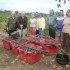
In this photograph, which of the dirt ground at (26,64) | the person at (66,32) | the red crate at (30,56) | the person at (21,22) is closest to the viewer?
the dirt ground at (26,64)

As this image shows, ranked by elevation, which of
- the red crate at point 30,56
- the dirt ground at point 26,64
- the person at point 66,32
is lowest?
the dirt ground at point 26,64

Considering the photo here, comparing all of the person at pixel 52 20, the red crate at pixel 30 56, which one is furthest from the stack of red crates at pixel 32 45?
the person at pixel 52 20

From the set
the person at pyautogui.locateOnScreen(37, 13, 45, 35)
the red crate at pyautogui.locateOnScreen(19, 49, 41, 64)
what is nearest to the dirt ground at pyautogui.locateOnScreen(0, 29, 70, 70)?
the red crate at pyautogui.locateOnScreen(19, 49, 41, 64)

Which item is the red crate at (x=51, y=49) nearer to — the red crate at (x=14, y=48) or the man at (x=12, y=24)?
the red crate at (x=14, y=48)

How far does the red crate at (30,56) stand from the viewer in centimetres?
937

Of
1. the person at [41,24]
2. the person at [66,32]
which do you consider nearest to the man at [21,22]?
the person at [41,24]

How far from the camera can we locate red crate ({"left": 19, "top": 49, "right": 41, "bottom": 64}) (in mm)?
9367

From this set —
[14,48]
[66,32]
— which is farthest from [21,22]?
[66,32]

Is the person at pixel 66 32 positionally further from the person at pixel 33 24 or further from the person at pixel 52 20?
the person at pixel 33 24

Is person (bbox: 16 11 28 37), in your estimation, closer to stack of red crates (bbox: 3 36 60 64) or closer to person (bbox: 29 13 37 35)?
person (bbox: 29 13 37 35)

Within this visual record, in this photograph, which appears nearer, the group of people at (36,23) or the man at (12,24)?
the group of people at (36,23)

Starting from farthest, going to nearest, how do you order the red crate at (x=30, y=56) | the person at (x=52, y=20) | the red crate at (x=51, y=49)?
1. the person at (x=52, y=20)
2. the red crate at (x=51, y=49)
3. the red crate at (x=30, y=56)

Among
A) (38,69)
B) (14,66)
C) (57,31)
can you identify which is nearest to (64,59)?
(38,69)

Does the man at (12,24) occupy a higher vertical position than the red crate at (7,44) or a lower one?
higher
